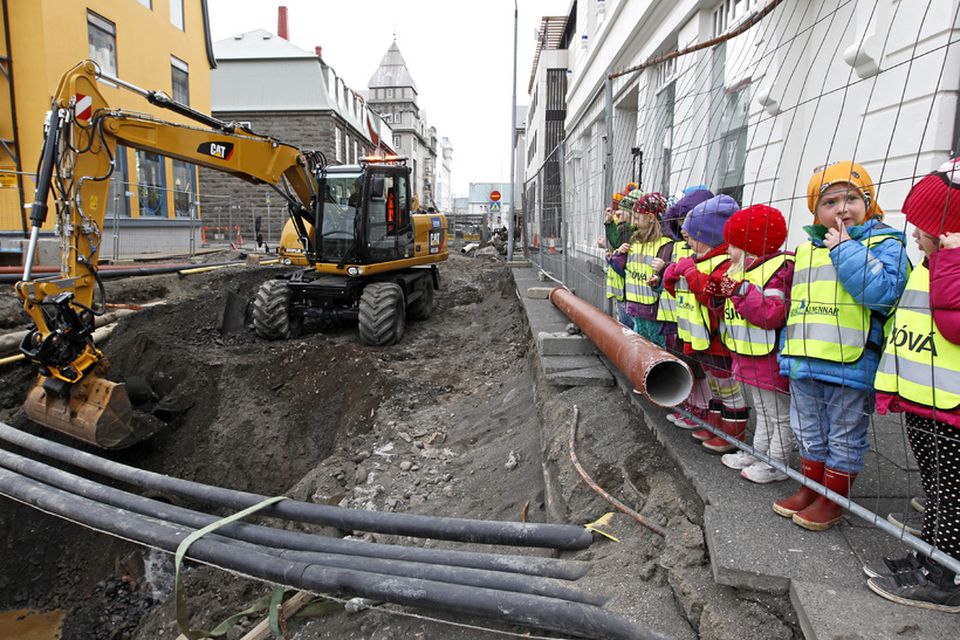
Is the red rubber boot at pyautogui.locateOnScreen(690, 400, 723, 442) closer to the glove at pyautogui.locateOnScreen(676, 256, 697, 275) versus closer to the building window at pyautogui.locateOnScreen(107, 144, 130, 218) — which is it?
the glove at pyautogui.locateOnScreen(676, 256, 697, 275)

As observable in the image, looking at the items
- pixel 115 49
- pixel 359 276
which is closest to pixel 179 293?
pixel 359 276

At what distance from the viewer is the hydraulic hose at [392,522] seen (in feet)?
8.55

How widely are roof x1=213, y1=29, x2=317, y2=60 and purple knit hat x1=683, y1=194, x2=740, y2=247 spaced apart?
30.6 meters

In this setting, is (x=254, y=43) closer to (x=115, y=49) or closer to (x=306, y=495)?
(x=115, y=49)

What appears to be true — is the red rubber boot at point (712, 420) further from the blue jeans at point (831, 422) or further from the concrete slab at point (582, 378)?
the concrete slab at point (582, 378)

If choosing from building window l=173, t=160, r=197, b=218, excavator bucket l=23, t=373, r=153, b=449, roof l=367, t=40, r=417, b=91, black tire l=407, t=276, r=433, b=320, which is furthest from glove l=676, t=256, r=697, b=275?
roof l=367, t=40, r=417, b=91

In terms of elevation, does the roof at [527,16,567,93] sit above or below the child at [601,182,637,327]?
above

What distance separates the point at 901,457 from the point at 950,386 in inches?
51.1

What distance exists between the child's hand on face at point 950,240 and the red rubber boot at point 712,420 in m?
1.54

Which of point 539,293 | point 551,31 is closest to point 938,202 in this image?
point 539,293

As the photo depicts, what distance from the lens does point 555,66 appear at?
25422mm

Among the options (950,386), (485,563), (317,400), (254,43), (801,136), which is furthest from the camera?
(254,43)

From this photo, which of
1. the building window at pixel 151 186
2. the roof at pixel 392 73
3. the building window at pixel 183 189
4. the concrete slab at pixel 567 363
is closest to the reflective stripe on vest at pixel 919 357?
the concrete slab at pixel 567 363

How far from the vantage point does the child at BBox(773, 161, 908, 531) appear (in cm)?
233
